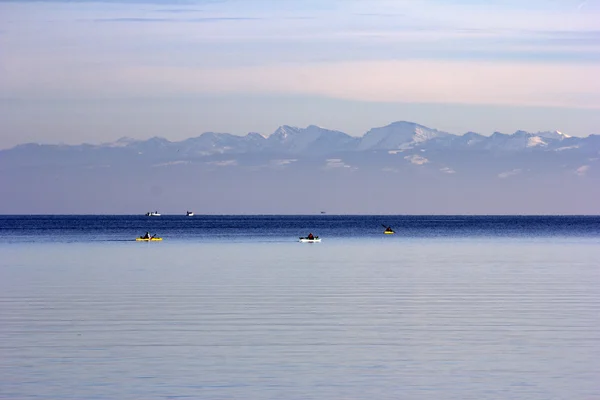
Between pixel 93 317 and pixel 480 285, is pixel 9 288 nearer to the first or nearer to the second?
pixel 93 317

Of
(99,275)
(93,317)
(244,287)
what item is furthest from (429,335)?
(99,275)

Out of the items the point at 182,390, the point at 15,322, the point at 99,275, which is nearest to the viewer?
the point at 182,390

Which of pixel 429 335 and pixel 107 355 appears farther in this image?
pixel 429 335

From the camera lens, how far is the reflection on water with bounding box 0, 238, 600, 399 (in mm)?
22141

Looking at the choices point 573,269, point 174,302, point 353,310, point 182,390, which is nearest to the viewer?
point 182,390

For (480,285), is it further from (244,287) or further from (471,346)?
(471,346)

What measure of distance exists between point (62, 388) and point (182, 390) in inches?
96.8

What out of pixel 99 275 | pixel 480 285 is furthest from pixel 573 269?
pixel 99 275

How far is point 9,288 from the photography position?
4491cm

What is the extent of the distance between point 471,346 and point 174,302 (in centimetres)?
1450

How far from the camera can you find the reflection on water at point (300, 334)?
22.1 metres

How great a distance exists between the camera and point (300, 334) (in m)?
29.7

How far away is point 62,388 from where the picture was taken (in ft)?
71.3

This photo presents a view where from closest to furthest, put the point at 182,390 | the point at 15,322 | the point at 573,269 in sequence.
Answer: the point at 182,390, the point at 15,322, the point at 573,269
